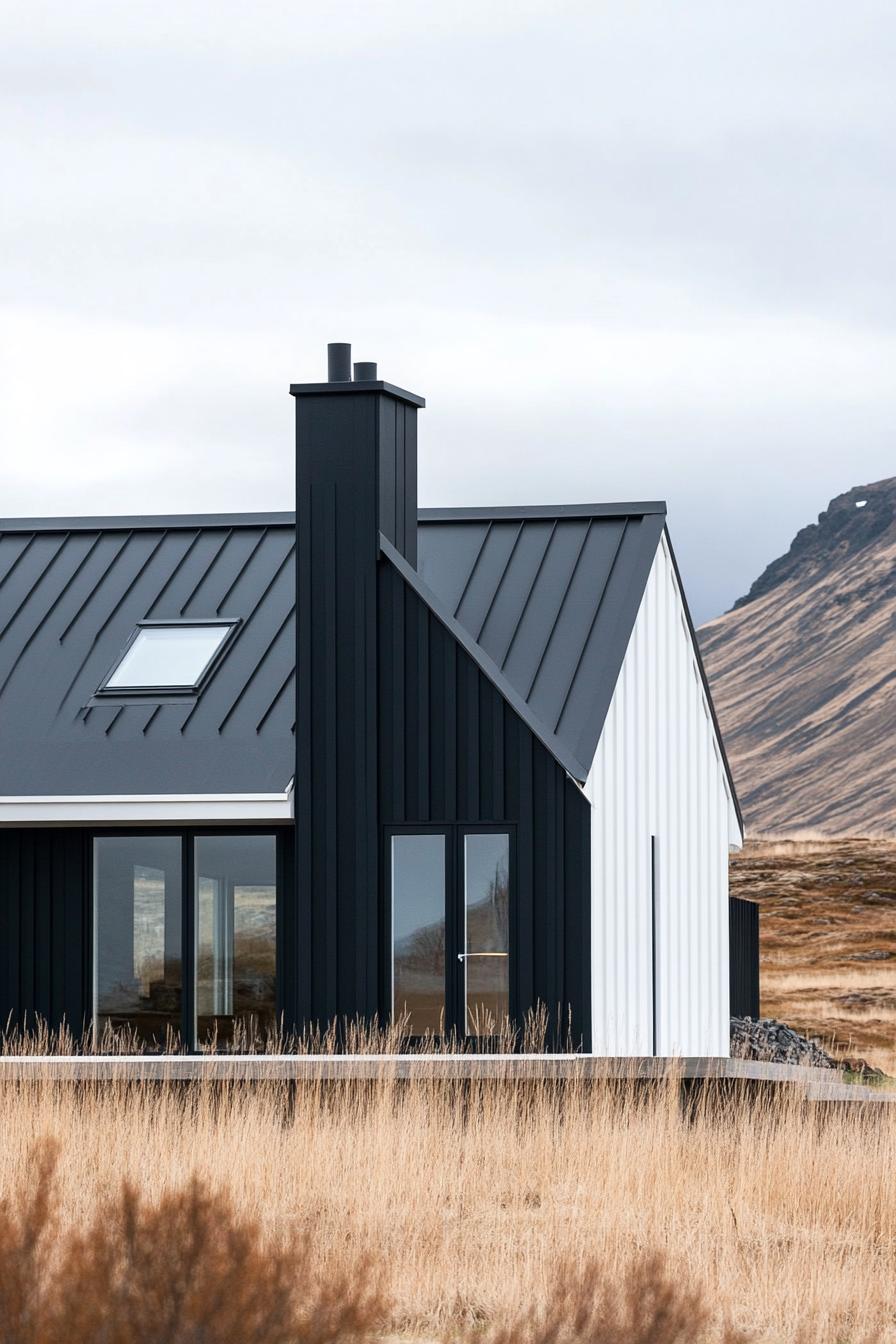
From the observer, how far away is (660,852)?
718 inches

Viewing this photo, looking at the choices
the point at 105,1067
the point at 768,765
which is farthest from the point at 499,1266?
the point at 768,765

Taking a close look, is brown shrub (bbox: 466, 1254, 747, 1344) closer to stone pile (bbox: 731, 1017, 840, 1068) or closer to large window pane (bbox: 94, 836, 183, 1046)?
large window pane (bbox: 94, 836, 183, 1046)

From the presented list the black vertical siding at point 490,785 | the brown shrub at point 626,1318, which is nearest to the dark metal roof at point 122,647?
the black vertical siding at point 490,785

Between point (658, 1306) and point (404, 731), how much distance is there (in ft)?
30.7

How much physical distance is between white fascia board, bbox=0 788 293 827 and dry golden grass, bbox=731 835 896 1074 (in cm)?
1399

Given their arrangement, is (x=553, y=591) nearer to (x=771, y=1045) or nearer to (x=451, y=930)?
(x=451, y=930)

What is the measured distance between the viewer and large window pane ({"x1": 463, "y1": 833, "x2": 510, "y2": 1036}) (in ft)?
51.4

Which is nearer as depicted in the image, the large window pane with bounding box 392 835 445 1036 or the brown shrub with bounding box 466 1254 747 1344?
the brown shrub with bounding box 466 1254 747 1344

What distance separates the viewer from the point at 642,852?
57.6 ft

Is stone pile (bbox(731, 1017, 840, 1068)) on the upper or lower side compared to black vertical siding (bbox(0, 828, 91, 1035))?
lower

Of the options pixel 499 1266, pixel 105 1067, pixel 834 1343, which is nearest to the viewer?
pixel 834 1343

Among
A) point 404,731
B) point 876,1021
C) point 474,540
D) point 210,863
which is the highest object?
point 474,540

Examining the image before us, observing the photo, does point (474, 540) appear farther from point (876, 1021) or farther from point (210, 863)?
point (876, 1021)

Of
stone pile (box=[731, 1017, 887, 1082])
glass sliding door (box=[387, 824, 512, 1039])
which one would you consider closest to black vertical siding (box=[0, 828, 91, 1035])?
glass sliding door (box=[387, 824, 512, 1039])
